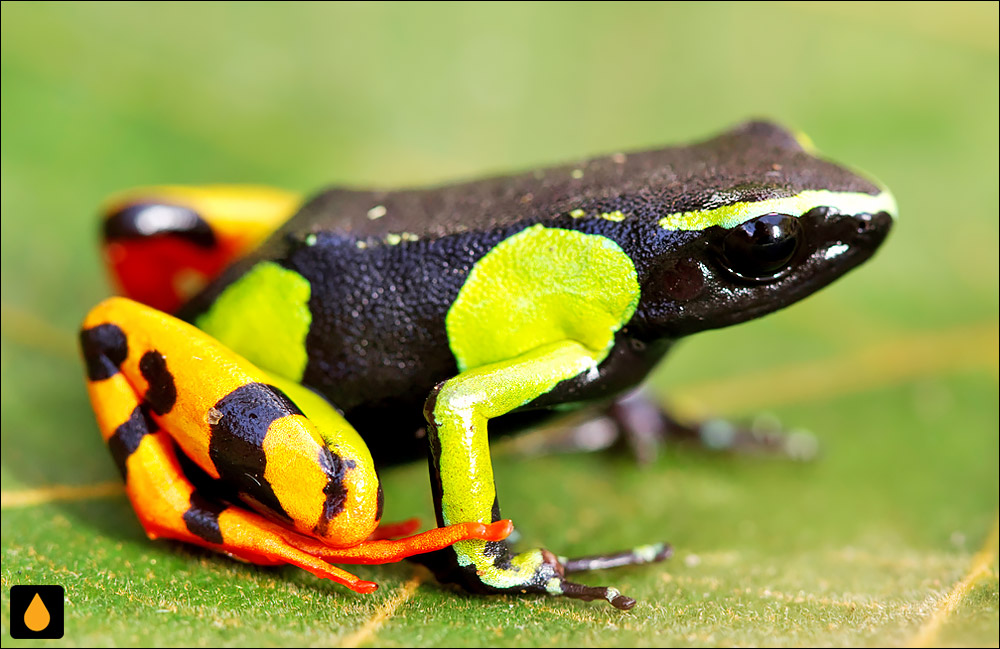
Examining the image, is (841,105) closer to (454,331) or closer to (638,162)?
A: (638,162)

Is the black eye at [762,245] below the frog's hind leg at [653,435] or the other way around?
the other way around

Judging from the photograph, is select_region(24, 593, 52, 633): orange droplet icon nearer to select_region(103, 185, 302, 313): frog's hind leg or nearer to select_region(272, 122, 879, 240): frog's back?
select_region(272, 122, 879, 240): frog's back

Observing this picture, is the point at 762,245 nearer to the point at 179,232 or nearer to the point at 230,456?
the point at 230,456

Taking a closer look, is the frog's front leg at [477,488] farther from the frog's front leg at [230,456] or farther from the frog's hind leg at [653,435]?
the frog's hind leg at [653,435]

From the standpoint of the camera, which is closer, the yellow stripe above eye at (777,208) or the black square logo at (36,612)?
the black square logo at (36,612)

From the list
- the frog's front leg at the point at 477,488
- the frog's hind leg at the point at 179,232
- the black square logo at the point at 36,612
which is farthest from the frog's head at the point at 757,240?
the black square logo at the point at 36,612

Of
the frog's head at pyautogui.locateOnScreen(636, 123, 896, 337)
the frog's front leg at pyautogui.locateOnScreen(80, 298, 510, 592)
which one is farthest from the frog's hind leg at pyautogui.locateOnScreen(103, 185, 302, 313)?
the frog's head at pyautogui.locateOnScreen(636, 123, 896, 337)

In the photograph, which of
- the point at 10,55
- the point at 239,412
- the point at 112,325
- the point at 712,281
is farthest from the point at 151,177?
the point at 712,281
